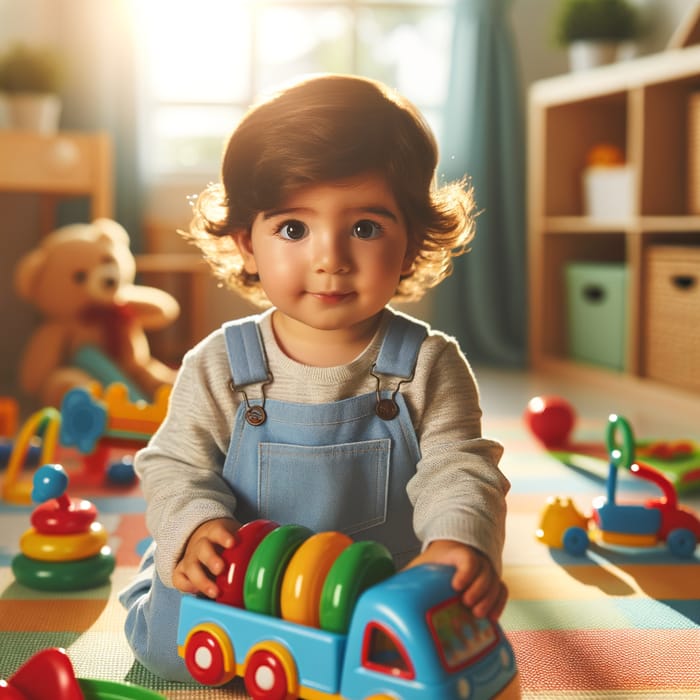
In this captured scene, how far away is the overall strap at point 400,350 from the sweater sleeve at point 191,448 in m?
0.14

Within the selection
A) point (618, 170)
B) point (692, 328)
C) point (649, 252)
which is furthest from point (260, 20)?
point (692, 328)

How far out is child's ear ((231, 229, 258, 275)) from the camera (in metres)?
0.94

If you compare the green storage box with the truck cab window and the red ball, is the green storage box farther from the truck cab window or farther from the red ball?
the truck cab window

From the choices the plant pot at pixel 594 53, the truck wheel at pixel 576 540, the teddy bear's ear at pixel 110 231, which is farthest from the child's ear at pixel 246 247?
the plant pot at pixel 594 53

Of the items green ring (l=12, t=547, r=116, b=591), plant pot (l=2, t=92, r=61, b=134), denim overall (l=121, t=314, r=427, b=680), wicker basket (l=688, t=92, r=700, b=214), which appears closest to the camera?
denim overall (l=121, t=314, r=427, b=680)

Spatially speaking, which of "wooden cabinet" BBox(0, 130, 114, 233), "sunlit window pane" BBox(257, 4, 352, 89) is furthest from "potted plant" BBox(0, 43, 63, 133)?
"sunlit window pane" BBox(257, 4, 352, 89)

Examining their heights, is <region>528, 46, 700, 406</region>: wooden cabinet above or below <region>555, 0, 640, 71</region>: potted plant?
below

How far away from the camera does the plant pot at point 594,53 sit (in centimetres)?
281

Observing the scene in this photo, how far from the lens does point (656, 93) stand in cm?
250

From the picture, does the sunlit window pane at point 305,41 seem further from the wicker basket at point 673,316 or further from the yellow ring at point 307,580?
the yellow ring at point 307,580

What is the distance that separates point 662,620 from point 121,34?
2427 mm

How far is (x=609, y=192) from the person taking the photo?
273cm

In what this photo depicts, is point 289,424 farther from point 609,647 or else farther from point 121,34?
point 121,34

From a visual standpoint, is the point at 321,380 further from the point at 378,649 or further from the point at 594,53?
the point at 594,53
